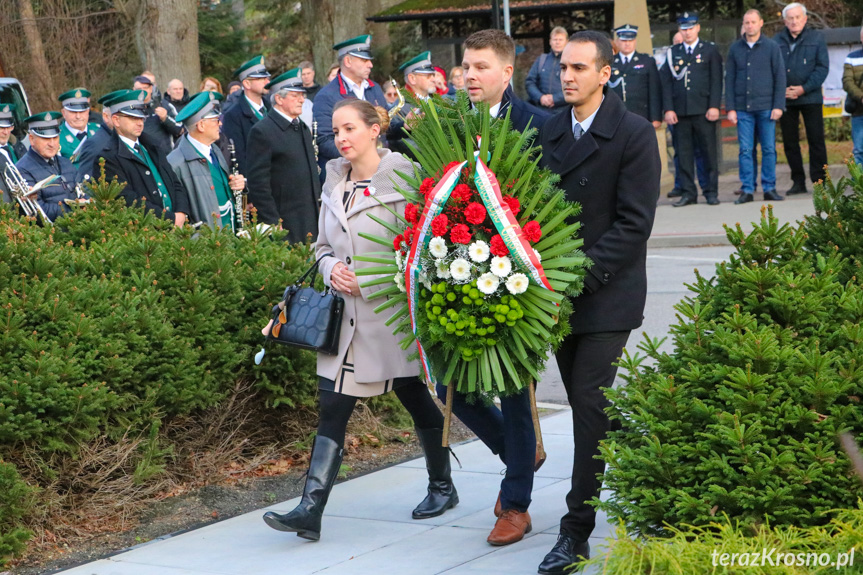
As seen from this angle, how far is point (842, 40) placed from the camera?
19.4 meters

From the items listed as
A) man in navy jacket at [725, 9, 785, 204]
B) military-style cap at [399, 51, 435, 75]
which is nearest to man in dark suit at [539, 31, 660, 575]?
military-style cap at [399, 51, 435, 75]

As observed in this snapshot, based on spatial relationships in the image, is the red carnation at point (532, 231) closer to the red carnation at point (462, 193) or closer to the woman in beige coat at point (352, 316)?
the red carnation at point (462, 193)

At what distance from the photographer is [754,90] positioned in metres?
15.8

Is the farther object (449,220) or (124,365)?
(124,365)

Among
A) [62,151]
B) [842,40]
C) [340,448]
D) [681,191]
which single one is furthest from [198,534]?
[842,40]

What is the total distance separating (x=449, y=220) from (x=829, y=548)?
1.95m

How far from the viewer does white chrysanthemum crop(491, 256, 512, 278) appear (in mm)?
4434

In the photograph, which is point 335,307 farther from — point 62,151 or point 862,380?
point 62,151

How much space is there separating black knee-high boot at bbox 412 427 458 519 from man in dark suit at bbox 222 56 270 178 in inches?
233

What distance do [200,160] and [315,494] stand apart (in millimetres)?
4025

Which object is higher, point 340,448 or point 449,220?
point 449,220

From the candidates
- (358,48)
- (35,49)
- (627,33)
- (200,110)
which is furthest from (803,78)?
(35,49)

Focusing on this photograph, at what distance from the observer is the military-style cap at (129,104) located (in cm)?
853

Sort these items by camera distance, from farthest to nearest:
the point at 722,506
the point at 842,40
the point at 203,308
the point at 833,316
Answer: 1. the point at 842,40
2. the point at 203,308
3. the point at 833,316
4. the point at 722,506
